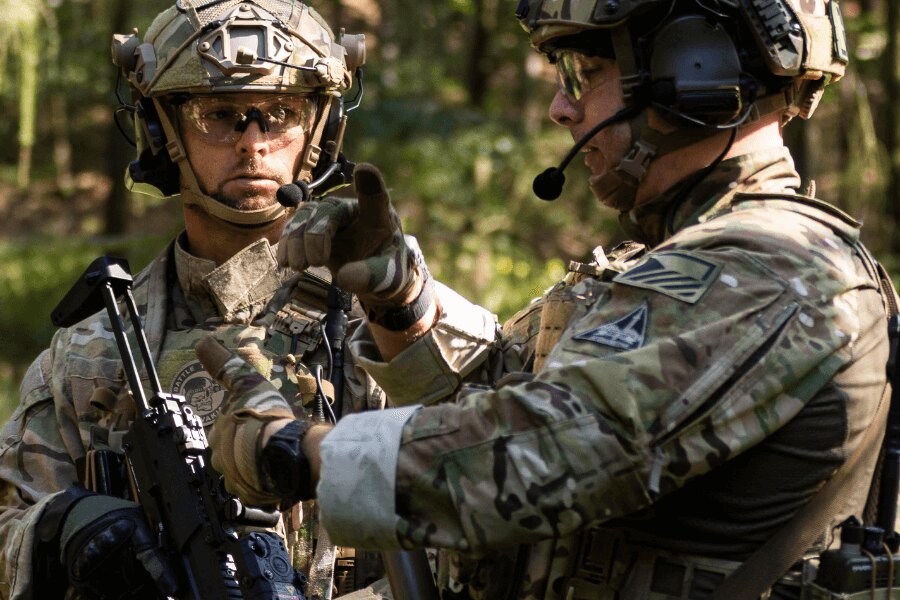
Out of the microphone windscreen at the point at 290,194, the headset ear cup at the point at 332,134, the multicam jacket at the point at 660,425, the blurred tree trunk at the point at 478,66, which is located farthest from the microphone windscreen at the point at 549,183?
the blurred tree trunk at the point at 478,66

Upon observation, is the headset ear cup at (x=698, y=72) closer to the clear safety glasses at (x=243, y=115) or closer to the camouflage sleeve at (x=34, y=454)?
the clear safety glasses at (x=243, y=115)

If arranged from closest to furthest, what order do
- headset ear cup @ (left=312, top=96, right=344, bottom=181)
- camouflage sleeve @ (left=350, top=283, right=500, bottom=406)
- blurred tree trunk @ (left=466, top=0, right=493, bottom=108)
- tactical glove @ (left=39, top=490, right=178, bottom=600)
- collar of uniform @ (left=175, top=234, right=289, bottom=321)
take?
1. camouflage sleeve @ (left=350, top=283, right=500, bottom=406)
2. tactical glove @ (left=39, top=490, right=178, bottom=600)
3. collar of uniform @ (left=175, top=234, right=289, bottom=321)
4. headset ear cup @ (left=312, top=96, right=344, bottom=181)
5. blurred tree trunk @ (left=466, top=0, right=493, bottom=108)

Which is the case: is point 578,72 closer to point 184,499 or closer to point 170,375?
point 184,499


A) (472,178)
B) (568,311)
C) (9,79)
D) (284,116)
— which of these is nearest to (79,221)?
(9,79)

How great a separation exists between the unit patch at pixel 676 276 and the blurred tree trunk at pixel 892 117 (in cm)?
691

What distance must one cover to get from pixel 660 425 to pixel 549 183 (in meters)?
0.98

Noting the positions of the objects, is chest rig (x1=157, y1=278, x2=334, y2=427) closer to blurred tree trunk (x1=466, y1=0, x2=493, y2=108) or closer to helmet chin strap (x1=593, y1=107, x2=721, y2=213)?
helmet chin strap (x1=593, y1=107, x2=721, y2=213)

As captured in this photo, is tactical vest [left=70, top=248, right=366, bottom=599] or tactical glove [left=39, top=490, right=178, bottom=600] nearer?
tactical glove [left=39, top=490, right=178, bottom=600]

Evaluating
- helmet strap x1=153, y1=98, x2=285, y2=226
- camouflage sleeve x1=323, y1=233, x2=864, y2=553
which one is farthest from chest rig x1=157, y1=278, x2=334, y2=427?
camouflage sleeve x1=323, y1=233, x2=864, y2=553

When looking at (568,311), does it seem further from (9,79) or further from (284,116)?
(9,79)

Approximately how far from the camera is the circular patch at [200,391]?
4.07 meters

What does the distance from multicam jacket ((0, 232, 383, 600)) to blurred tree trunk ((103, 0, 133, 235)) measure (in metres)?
6.98

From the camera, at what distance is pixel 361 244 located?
311 centimetres

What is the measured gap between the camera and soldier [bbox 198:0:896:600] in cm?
239
